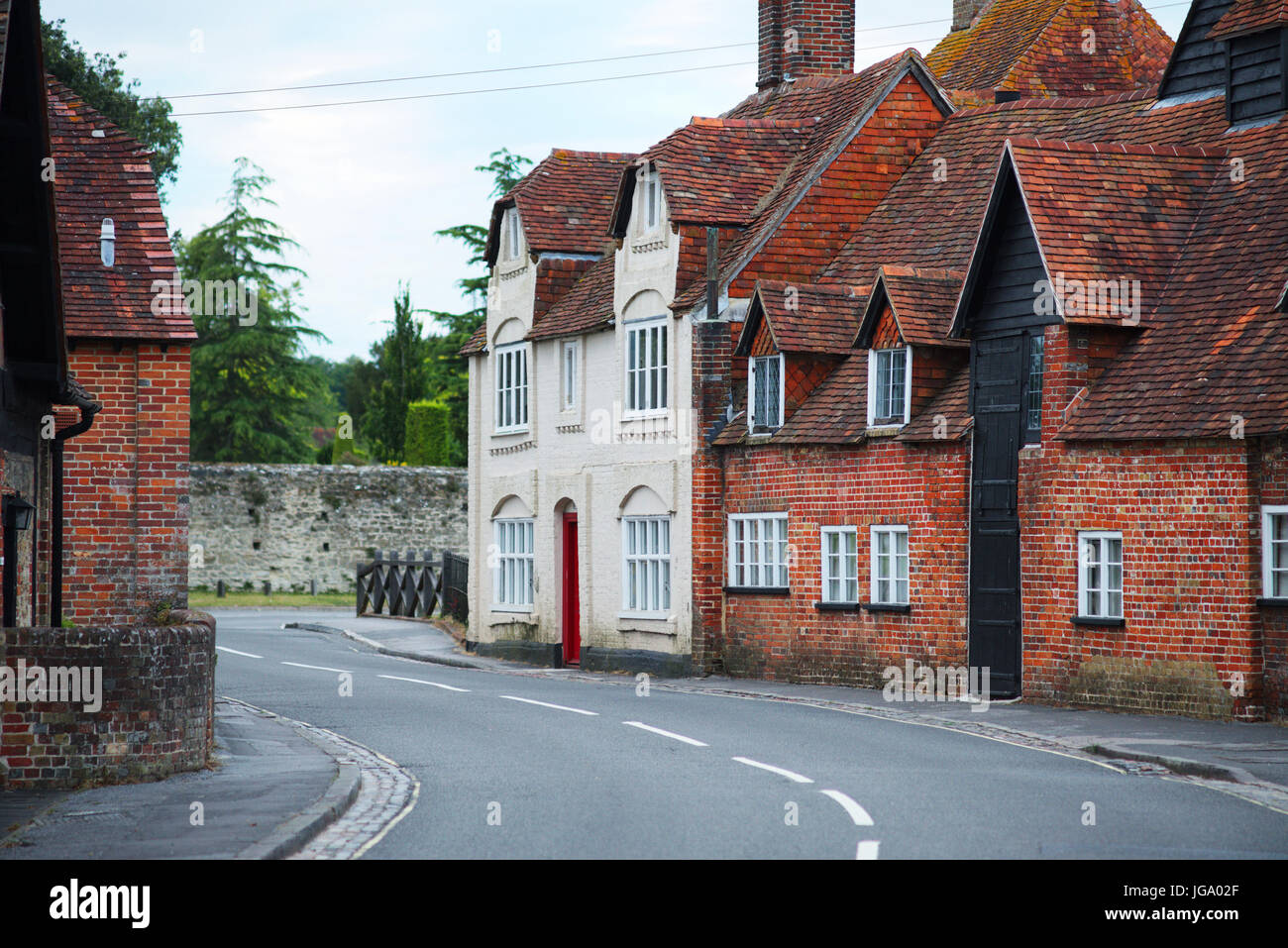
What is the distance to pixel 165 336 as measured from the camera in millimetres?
21797

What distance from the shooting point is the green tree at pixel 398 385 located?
7481cm

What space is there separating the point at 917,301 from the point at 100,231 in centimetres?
1143

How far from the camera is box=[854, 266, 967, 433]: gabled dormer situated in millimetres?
24578

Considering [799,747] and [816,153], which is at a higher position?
[816,153]

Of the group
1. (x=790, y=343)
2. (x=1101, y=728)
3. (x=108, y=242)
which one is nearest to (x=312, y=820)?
(x=1101, y=728)

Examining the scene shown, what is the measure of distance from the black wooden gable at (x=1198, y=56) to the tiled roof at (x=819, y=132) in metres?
5.19

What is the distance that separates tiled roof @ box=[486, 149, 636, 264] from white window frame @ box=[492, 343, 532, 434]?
2152mm

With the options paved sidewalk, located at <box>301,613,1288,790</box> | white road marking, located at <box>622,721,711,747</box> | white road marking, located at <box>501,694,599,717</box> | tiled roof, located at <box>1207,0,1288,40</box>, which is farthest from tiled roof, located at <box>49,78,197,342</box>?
tiled roof, located at <box>1207,0,1288,40</box>

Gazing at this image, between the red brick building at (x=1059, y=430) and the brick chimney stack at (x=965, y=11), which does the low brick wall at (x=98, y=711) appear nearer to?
the red brick building at (x=1059, y=430)

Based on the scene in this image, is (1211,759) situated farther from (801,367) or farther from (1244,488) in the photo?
(801,367)

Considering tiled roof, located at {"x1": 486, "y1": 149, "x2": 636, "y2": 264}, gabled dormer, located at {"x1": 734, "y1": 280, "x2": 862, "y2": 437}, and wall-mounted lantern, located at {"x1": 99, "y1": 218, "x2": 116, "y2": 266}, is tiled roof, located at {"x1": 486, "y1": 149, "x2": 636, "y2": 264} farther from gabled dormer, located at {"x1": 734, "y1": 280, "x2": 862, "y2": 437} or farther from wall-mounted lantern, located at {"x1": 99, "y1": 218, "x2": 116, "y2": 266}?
A: wall-mounted lantern, located at {"x1": 99, "y1": 218, "x2": 116, "y2": 266}

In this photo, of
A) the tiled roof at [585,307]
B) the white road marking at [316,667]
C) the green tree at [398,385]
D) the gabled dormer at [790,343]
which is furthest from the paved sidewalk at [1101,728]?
the green tree at [398,385]
